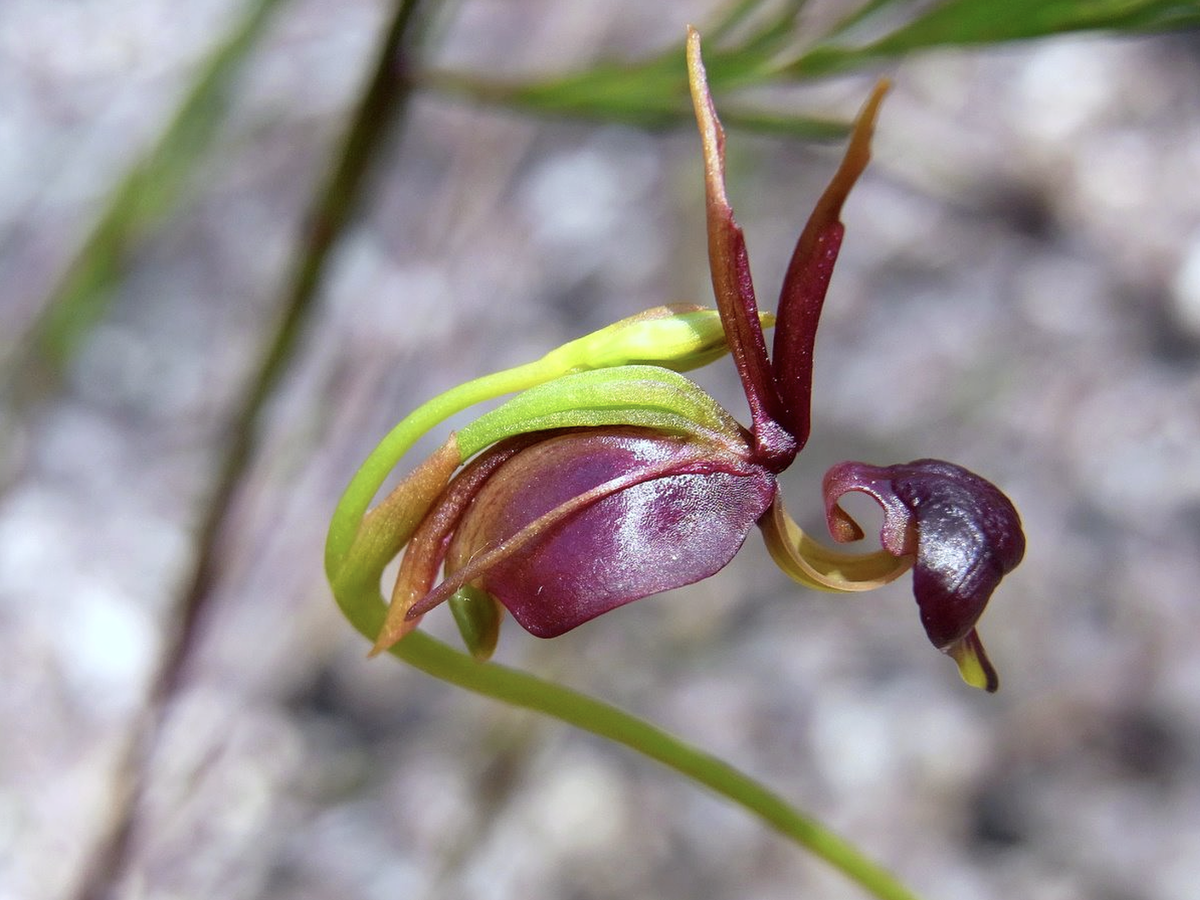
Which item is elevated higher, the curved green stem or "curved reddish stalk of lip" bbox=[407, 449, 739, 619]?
the curved green stem

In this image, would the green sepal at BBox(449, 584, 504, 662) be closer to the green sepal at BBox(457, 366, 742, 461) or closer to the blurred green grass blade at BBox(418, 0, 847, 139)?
the green sepal at BBox(457, 366, 742, 461)

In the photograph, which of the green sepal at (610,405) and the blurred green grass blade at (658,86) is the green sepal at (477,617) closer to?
the green sepal at (610,405)

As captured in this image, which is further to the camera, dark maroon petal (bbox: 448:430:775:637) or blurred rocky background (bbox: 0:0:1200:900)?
blurred rocky background (bbox: 0:0:1200:900)

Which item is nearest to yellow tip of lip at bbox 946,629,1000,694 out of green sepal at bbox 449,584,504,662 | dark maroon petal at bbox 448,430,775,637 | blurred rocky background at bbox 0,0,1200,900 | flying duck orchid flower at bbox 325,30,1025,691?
flying duck orchid flower at bbox 325,30,1025,691

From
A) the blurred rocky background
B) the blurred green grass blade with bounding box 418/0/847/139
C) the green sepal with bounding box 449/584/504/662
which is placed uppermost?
the blurred green grass blade with bounding box 418/0/847/139

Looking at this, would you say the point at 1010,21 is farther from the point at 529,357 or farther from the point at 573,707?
the point at 529,357

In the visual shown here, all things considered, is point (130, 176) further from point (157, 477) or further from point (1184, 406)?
point (1184, 406)

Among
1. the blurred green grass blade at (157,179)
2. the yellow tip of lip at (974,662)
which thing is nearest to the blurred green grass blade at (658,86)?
the blurred green grass blade at (157,179)

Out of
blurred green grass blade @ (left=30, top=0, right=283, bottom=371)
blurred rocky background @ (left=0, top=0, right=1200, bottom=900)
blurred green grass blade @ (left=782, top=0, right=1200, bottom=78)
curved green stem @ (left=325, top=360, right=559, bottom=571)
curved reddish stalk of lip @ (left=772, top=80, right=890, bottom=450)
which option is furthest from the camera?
blurred rocky background @ (left=0, top=0, right=1200, bottom=900)
